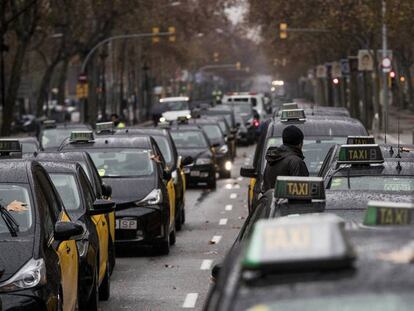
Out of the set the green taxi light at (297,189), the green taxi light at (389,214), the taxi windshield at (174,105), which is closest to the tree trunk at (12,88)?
the taxi windshield at (174,105)

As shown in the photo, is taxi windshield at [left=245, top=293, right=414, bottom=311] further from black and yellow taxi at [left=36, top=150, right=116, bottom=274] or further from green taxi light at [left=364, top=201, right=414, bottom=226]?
black and yellow taxi at [left=36, top=150, right=116, bottom=274]

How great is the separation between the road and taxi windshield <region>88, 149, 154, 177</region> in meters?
1.10

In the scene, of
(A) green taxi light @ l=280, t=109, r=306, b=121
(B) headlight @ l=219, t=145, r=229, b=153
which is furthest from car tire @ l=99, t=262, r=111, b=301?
(B) headlight @ l=219, t=145, r=229, b=153

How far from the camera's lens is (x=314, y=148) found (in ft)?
54.5

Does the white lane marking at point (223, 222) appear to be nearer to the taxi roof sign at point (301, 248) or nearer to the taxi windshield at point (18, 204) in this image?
the taxi windshield at point (18, 204)

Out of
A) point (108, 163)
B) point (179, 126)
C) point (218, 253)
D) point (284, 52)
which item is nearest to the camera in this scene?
point (218, 253)

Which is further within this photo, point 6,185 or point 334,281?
point 6,185

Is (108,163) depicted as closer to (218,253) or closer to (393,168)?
(218,253)

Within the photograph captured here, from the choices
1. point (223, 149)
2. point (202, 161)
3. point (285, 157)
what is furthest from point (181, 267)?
point (223, 149)

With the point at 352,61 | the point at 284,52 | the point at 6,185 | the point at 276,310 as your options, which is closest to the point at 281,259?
the point at 276,310

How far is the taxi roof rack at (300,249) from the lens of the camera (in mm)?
3615

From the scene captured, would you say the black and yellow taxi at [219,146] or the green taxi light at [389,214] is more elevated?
the green taxi light at [389,214]

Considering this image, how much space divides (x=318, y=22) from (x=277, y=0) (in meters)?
2.81

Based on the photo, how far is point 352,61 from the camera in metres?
66.6
